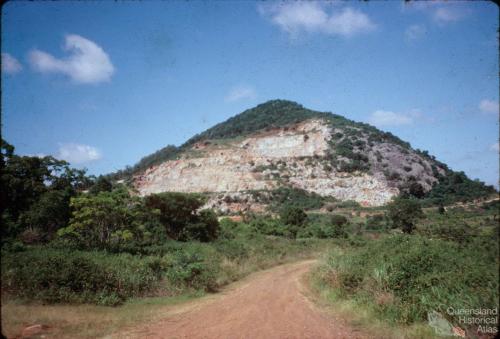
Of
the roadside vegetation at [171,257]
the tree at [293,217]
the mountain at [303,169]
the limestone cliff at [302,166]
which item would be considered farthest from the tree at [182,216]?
the limestone cliff at [302,166]

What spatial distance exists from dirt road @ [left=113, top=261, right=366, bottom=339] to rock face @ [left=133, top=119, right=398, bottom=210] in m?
54.6

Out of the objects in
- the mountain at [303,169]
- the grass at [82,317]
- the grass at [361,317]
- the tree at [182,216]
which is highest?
the mountain at [303,169]

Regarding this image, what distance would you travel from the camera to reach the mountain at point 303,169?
65.8 metres

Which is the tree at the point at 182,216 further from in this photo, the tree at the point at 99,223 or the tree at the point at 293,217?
the tree at the point at 293,217

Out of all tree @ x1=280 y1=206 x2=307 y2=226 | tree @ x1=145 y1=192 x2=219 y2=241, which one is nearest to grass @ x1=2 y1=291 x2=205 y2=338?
tree @ x1=145 y1=192 x2=219 y2=241

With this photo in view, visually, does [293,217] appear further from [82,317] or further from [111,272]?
[82,317]

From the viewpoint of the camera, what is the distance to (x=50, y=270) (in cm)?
844

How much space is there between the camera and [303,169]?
7706cm

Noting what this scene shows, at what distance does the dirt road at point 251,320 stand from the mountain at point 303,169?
1905 inches

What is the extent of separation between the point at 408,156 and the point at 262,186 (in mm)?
37321

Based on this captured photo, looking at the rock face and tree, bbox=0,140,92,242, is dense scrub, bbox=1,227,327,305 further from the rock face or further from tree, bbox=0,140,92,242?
the rock face

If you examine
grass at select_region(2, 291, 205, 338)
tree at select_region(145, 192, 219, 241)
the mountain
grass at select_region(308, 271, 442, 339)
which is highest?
the mountain

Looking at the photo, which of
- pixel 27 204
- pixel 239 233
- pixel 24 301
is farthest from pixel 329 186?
pixel 24 301

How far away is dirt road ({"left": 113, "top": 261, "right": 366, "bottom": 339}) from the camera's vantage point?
7.13 metres
